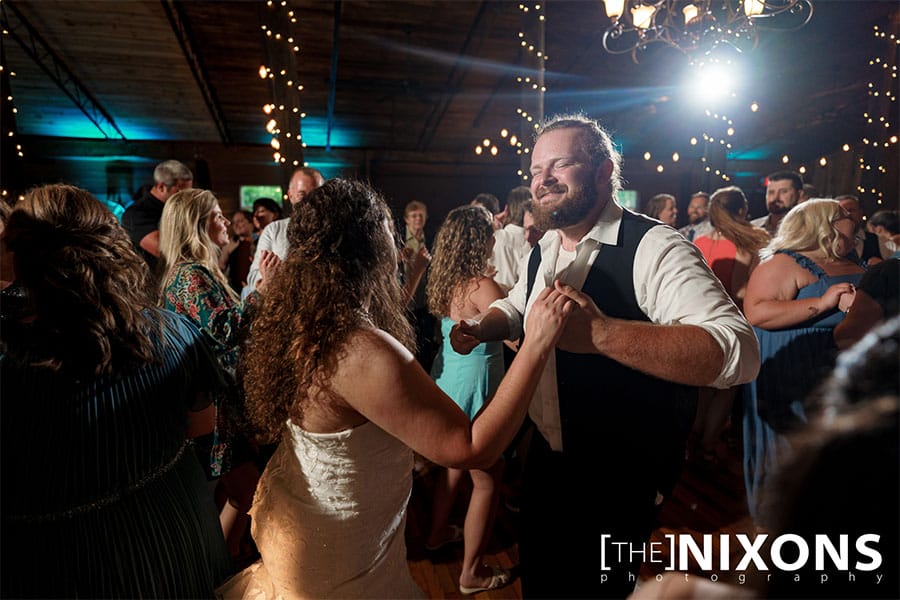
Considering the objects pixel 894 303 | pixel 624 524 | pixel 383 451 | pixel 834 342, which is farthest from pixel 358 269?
pixel 834 342

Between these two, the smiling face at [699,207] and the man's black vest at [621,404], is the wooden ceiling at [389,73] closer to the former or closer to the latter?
the smiling face at [699,207]

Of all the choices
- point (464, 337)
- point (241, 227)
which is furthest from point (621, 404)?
point (241, 227)

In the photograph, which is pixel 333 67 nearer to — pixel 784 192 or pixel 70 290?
pixel 784 192

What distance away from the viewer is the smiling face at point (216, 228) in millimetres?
2219

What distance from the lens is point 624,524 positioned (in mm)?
1442

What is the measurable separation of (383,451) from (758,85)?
10395 millimetres

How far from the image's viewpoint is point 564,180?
1373 mm

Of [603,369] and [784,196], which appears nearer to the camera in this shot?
[603,369]

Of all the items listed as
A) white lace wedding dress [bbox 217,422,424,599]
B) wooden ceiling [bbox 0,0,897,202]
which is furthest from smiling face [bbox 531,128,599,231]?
wooden ceiling [bbox 0,0,897,202]

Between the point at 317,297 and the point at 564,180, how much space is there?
760mm

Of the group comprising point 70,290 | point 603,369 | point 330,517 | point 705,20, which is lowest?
point 330,517

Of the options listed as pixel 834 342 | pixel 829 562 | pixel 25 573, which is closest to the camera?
pixel 829 562

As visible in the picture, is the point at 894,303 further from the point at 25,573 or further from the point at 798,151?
the point at 798,151

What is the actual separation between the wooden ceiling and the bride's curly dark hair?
3687 millimetres
